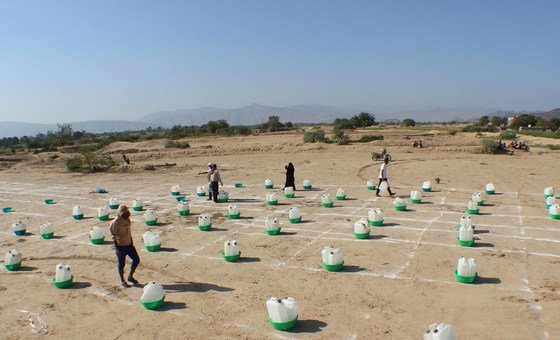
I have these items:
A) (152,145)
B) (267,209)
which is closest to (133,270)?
(267,209)

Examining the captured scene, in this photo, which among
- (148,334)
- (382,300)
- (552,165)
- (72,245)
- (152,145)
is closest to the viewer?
(148,334)

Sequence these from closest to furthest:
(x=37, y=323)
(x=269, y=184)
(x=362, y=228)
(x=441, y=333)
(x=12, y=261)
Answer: (x=441, y=333) → (x=37, y=323) → (x=12, y=261) → (x=362, y=228) → (x=269, y=184)

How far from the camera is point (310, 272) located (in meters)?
8.78

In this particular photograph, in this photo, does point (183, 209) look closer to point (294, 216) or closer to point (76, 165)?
point (294, 216)

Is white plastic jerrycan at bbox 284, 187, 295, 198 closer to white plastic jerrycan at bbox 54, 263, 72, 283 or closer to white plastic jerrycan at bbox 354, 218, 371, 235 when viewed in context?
white plastic jerrycan at bbox 354, 218, 371, 235

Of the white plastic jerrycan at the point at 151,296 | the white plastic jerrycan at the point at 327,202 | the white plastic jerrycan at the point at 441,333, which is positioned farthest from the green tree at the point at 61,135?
the white plastic jerrycan at the point at 441,333

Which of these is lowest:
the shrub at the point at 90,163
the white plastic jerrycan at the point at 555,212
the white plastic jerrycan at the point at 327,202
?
the white plastic jerrycan at the point at 555,212

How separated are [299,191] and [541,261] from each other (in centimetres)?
1055

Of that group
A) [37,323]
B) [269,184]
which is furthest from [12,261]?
[269,184]

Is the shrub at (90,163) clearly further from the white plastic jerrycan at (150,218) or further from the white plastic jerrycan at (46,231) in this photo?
the white plastic jerrycan at (150,218)

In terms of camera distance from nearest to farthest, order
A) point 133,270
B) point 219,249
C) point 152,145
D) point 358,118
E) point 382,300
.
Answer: point 382,300
point 133,270
point 219,249
point 152,145
point 358,118

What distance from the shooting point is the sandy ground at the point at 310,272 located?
22.0 ft

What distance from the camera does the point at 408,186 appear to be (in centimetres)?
1870

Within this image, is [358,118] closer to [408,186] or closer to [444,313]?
[408,186]
